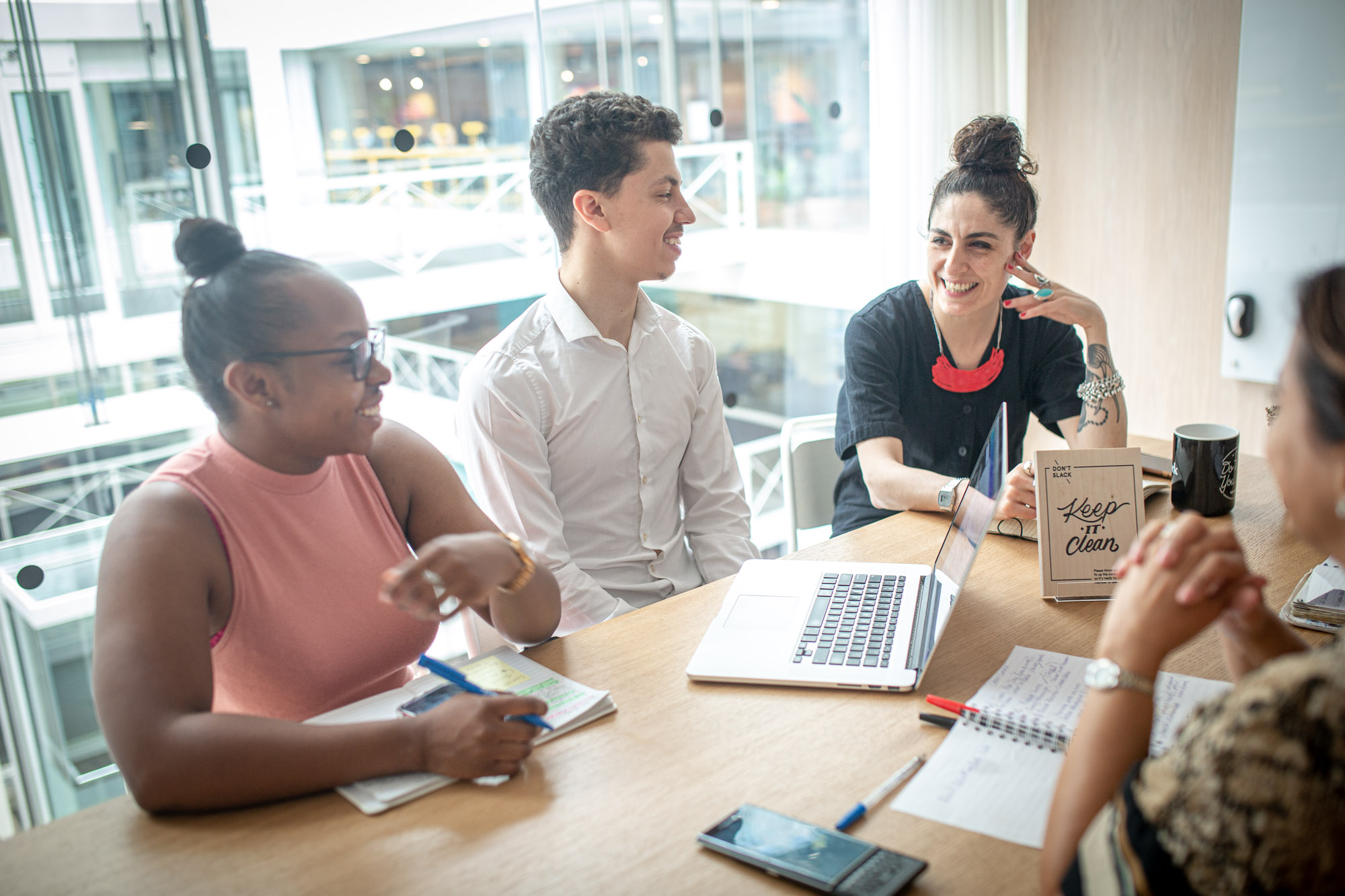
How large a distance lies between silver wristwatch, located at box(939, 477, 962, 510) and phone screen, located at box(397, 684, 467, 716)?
37.9 inches

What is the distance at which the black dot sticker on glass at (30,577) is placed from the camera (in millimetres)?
2035

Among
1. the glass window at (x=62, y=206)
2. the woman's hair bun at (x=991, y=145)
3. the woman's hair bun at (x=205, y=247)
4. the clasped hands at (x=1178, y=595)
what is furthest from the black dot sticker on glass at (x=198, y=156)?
the clasped hands at (x=1178, y=595)

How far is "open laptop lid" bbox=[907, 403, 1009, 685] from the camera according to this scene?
1.26 metres

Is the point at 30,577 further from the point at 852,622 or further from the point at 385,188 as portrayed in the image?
the point at 852,622

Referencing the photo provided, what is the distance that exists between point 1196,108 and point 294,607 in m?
2.84

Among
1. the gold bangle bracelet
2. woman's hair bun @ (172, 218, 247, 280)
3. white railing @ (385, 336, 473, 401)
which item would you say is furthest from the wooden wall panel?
woman's hair bun @ (172, 218, 247, 280)

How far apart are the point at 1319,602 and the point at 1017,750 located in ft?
1.95

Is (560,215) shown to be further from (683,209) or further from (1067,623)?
(1067,623)

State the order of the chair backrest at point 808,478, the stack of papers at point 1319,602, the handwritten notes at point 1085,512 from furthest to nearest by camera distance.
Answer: the chair backrest at point 808,478
the handwritten notes at point 1085,512
the stack of papers at point 1319,602

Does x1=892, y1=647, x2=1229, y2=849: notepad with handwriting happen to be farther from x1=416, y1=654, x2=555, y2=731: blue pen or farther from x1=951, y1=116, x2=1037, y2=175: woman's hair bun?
x1=951, y1=116, x2=1037, y2=175: woman's hair bun

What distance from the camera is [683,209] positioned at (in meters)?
1.96

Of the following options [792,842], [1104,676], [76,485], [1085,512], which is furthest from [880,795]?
[76,485]

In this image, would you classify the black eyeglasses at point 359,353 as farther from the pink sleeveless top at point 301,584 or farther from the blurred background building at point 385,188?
the blurred background building at point 385,188

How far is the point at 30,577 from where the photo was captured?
205cm
